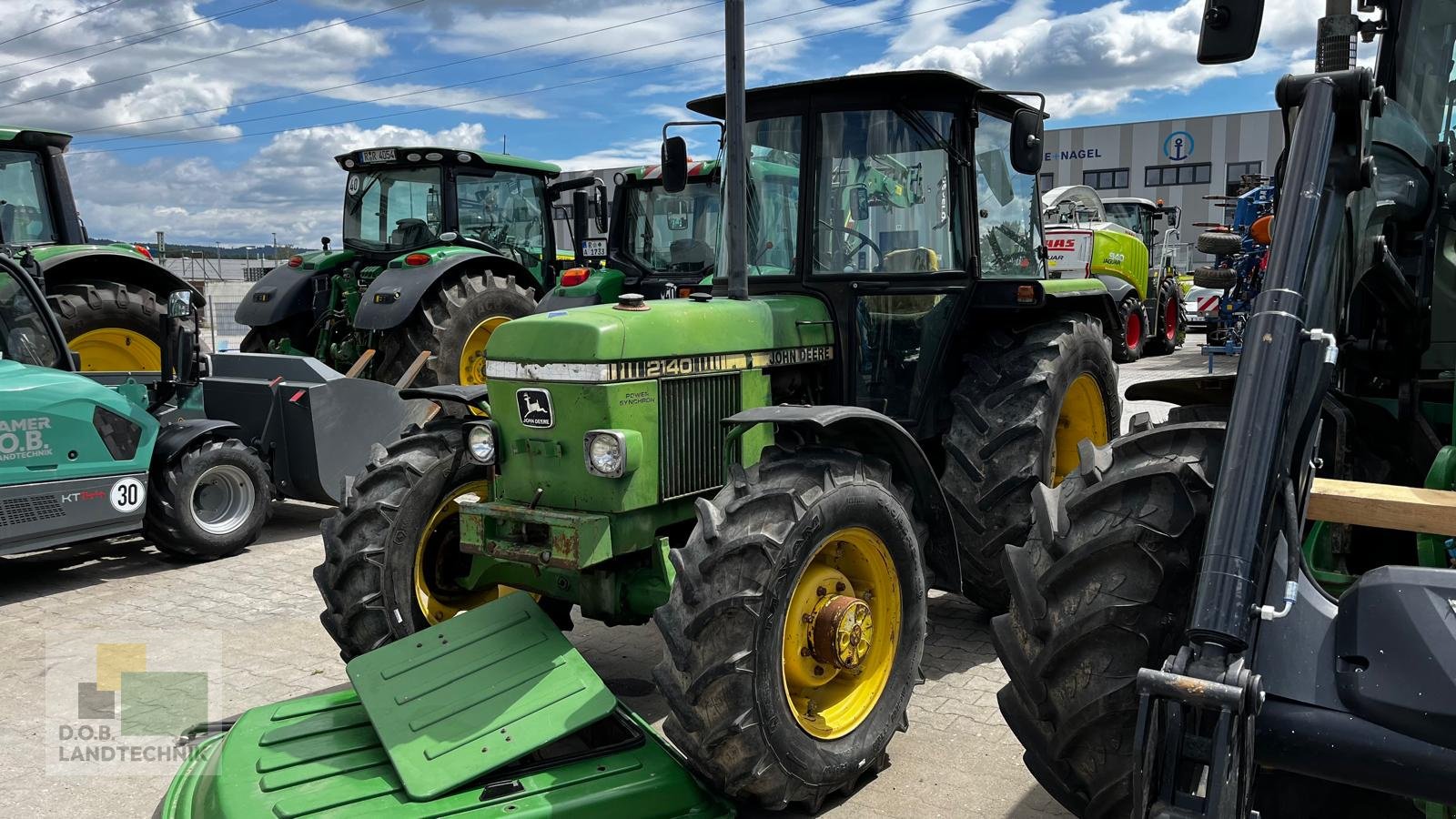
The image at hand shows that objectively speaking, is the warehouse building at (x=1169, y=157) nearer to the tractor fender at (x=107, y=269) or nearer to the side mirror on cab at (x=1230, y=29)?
the tractor fender at (x=107, y=269)

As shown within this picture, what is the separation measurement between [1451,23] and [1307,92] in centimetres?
163

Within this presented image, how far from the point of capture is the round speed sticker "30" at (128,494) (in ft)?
21.3

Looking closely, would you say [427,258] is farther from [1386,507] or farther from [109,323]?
[1386,507]

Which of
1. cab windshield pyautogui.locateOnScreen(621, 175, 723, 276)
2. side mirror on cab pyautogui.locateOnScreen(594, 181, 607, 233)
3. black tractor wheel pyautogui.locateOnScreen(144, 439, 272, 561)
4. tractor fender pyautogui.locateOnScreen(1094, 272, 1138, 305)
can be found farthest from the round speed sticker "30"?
tractor fender pyautogui.locateOnScreen(1094, 272, 1138, 305)

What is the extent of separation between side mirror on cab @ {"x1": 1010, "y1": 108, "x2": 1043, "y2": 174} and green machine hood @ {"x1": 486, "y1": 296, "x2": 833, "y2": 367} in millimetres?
1334

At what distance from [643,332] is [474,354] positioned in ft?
19.8

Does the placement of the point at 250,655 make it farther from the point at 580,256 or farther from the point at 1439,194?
the point at 580,256

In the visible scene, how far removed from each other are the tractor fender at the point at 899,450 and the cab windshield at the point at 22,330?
5050 millimetres

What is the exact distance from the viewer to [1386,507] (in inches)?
85.9

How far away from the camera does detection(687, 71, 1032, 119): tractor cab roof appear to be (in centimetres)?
482

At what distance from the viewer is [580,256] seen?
1154cm

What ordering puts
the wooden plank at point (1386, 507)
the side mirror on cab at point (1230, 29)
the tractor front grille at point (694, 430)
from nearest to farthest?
the wooden plank at point (1386, 507)
the side mirror on cab at point (1230, 29)
the tractor front grille at point (694, 430)

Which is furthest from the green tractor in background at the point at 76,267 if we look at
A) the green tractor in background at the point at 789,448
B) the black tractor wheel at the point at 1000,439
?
the black tractor wheel at the point at 1000,439

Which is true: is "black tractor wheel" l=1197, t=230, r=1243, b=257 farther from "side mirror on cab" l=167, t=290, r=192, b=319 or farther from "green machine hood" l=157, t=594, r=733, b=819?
"green machine hood" l=157, t=594, r=733, b=819
